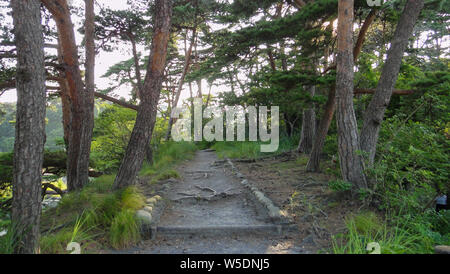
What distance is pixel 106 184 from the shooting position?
604cm

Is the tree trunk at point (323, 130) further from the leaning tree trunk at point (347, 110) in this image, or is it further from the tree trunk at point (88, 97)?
the tree trunk at point (88, 97)

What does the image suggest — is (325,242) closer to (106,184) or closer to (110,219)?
(110,219)

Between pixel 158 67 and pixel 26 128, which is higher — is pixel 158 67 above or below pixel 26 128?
above

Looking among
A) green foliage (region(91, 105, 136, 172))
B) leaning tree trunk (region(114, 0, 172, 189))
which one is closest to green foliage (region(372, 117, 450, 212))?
leaning tree trunk (region(114, 0, 172, 189))

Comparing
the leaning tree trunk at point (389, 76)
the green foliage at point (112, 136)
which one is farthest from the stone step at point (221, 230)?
the green foliage at point (112, 136)

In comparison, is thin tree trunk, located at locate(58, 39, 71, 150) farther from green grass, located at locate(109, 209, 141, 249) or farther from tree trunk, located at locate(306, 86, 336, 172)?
tree trunk, located at locate(306, 86, 336, 172)

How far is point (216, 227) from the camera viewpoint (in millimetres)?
4035

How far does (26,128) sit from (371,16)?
6.63 metres

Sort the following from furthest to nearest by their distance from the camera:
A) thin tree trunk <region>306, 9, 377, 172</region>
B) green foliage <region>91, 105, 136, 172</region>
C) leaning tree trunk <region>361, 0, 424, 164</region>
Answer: green foliage <region>91, 105, 136, 172</region> → thin tree trunk <region>306, 9, 377, 172</region> → leaning tree trunk <region>361, 0, 424, 164</region>

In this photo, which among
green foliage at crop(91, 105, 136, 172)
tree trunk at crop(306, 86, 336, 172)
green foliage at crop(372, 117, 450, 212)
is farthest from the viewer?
green foliage at crop(91, 105, 136, 172)

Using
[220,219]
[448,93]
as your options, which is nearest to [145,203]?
[220,219]

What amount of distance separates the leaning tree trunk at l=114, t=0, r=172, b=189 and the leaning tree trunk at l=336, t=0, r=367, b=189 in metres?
3.44

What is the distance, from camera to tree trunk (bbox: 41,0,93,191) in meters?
6.43

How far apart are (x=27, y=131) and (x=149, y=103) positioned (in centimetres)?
280
